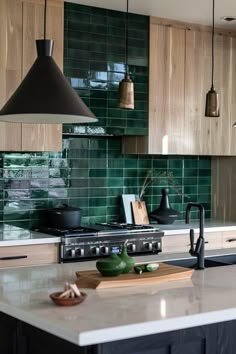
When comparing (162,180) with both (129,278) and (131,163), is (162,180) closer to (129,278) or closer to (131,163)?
(131,163)

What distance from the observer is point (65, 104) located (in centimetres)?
281

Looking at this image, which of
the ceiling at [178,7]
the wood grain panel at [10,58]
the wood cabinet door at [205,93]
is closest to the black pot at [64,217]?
the wood grain panel at [10,58]

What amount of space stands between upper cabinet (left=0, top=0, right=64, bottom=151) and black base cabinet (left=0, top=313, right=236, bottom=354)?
2.19m

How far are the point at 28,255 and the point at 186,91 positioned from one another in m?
2.19

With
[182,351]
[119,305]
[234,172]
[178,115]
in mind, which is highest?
[178,115]

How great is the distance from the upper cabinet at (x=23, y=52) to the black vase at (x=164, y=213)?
47.5 inches

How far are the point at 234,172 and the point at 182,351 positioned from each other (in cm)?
386

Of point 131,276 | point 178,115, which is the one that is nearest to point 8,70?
point 178,115

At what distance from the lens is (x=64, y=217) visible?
4918 mm

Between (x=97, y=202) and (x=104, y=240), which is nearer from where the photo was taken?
(x=104, y=240)

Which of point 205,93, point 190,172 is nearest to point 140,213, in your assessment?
point 190,172

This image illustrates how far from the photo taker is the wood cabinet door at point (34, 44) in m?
4.73

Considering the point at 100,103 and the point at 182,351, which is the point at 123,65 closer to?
the point at 100,103

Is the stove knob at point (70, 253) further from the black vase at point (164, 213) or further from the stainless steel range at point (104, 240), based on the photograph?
the black vase at point (164, 213)
